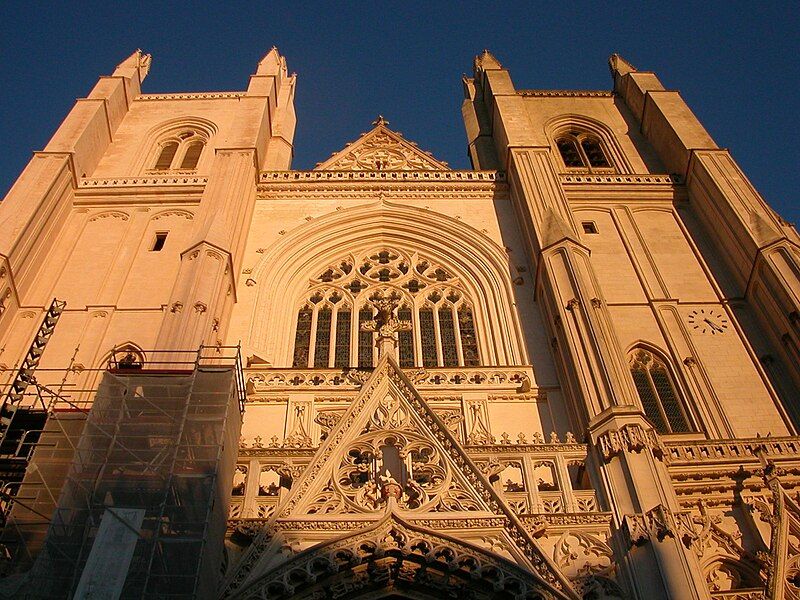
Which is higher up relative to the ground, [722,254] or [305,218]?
[305,218]

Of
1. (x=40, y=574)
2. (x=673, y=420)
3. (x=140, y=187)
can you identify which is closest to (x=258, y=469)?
(x=40, y=574)

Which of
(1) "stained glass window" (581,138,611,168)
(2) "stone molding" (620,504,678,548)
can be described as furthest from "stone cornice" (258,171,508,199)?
(2) "stone molding" (620,504,678,548)

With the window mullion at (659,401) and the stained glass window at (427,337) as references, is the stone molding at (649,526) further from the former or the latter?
the stained glass window at (427,337)

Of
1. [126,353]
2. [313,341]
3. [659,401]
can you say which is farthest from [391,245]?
[659,401]

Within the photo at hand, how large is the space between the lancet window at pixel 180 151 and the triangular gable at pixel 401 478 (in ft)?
39.9

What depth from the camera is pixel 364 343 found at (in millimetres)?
16828

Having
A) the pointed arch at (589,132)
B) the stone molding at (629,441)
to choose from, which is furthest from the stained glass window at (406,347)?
the pointed arch at (589,132)

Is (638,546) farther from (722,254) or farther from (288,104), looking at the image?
(288,104)

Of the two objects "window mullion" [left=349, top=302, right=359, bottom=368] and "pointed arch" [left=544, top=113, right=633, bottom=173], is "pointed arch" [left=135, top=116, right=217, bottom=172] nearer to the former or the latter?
"window mullion" [left=349, top=302, right=359, bottom=368]

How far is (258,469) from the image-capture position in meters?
11.9

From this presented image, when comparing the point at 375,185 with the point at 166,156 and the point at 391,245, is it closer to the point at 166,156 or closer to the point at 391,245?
the point at 391,245

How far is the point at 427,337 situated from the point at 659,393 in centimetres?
436

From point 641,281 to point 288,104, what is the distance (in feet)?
45.8

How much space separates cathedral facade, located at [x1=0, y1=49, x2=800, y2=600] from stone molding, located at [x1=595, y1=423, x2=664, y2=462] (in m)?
0.05
